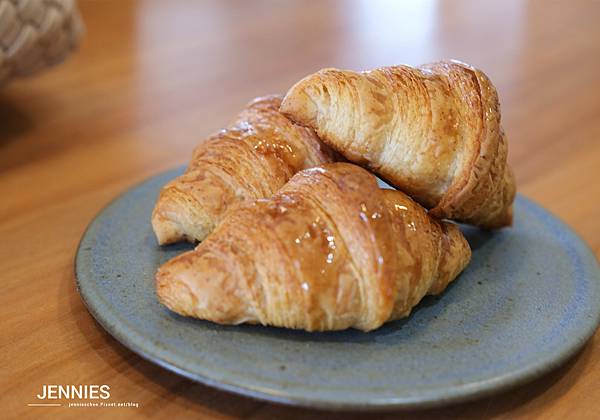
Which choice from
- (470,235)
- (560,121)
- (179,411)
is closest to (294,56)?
(560,121)

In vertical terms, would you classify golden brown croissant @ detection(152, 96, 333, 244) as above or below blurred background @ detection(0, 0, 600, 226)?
above

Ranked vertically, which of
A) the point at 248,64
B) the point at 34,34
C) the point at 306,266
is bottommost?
the point at 248,64

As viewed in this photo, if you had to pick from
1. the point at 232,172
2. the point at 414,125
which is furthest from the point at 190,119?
the point at 414,125

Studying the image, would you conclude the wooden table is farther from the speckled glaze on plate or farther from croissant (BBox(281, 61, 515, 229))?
croissant (BBox(281, 61, 515, 229))

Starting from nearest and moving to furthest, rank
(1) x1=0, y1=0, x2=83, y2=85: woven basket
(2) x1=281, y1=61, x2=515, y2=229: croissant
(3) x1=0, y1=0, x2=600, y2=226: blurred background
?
(2) x1=281, y1=61, x2=515, y2=229: croissant < (1) x1=0, y1=0, x2=83, y2=85: woven basket < (3) x1=0, y1=0, x2=600, y2=226: blurred background

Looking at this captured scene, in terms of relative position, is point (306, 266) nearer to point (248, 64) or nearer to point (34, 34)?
point (34, 34)

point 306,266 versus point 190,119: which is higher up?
point 306,266

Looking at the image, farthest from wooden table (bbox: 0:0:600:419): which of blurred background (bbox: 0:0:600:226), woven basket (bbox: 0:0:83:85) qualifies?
woven basket (bbox: 0:0:83:85)
